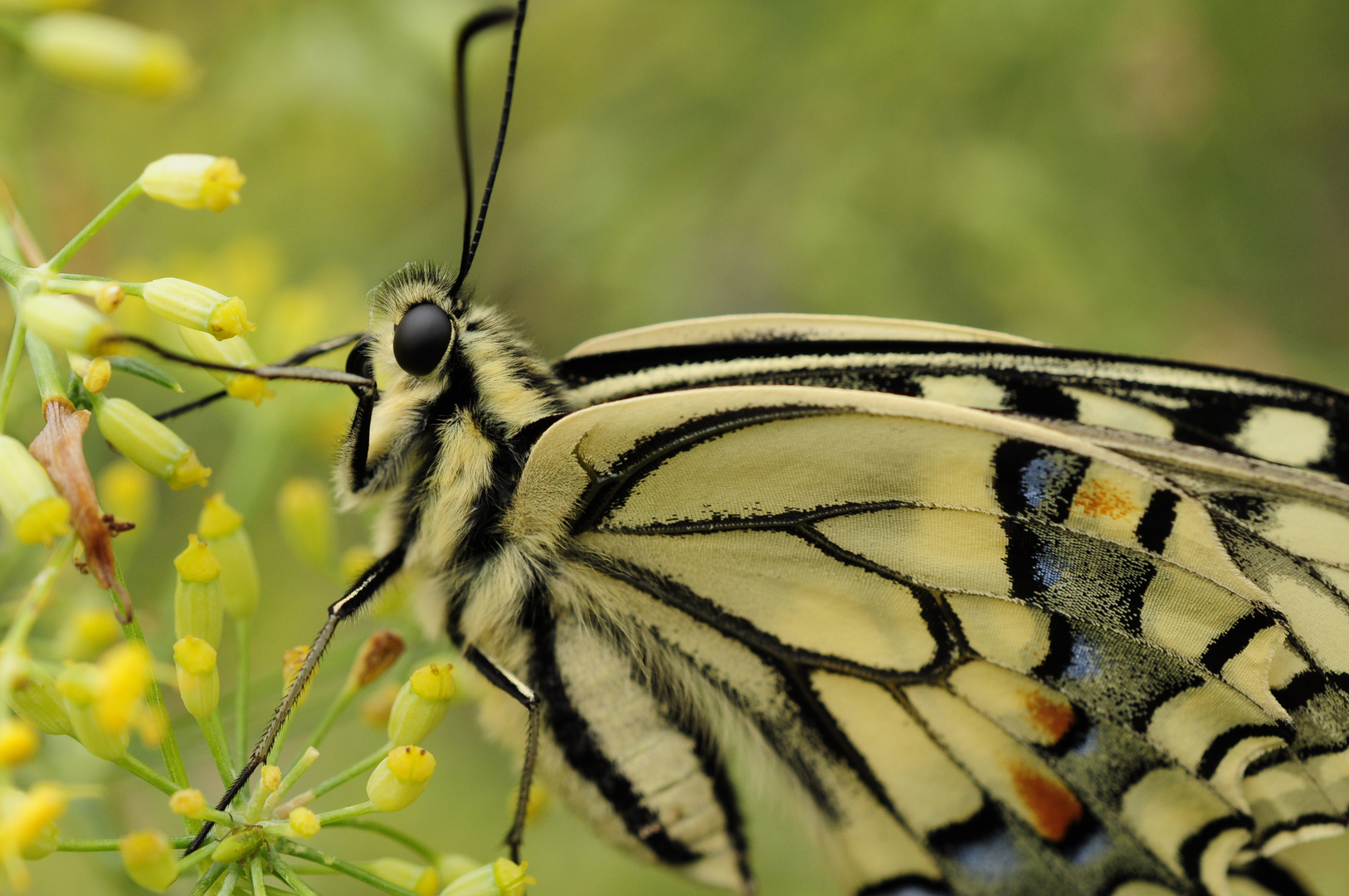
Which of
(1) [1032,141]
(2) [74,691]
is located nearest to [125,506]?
(2) [74,691]

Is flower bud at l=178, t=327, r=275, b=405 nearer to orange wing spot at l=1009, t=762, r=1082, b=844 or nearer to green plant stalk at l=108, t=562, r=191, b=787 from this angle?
green plant stalk at l=108, t=562, r=191, b=787

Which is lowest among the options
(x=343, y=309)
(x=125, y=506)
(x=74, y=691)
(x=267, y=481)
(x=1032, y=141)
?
(x=74, y=691)

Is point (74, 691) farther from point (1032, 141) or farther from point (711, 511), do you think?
point (1032, 141)

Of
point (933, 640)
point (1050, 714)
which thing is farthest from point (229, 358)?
point (1050, 714)

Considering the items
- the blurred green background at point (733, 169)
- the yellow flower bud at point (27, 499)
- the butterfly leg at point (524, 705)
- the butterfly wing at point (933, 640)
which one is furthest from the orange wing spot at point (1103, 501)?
the blurred green background at point (733, 169)

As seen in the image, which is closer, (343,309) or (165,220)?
(343,309)

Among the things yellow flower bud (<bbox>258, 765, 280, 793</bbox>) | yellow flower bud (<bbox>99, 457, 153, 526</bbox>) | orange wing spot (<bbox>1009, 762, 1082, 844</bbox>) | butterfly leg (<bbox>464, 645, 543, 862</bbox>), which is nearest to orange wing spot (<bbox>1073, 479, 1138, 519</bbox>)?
orange wing spot (<bbox>1009, 762, 1082, 844</bbox>)

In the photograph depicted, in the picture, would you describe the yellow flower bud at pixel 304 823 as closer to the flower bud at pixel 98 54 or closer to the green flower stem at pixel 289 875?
the green flower stem at pixel 289 875
